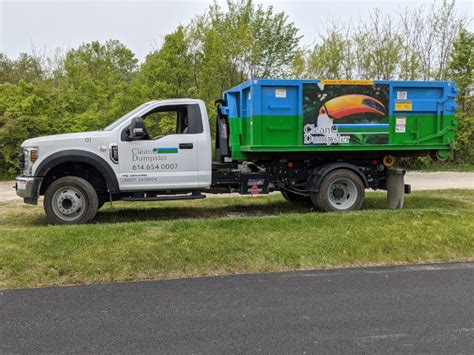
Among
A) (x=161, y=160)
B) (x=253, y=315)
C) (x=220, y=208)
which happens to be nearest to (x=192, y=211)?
(x=220, y=208)

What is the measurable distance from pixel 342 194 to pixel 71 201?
506 cm

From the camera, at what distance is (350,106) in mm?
9242

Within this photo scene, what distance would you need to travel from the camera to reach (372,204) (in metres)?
11.1

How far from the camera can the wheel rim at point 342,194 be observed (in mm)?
9648

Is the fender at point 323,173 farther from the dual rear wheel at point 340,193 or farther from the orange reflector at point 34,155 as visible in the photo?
the orange reflector at point 34,155

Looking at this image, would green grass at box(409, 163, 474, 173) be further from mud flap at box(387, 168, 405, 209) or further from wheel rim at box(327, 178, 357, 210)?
wheel rim at box(327, 178, 357, 210)

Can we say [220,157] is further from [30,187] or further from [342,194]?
[30,187]

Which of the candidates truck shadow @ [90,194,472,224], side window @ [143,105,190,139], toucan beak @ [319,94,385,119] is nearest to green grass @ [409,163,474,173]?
truck shadow @ [90,194,472,224]

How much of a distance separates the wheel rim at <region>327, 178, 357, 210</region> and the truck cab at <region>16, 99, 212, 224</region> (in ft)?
8.07

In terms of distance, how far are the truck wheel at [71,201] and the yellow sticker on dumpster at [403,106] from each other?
5.79 metres

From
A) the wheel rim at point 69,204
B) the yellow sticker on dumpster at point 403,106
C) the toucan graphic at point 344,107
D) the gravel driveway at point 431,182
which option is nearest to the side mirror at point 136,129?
the wheel rim at point 69,204

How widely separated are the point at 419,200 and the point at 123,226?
7083 millimetres

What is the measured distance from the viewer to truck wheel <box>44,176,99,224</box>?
8445 mm

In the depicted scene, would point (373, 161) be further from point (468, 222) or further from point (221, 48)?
point (221, 48)
